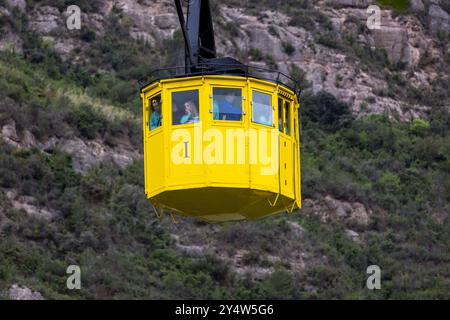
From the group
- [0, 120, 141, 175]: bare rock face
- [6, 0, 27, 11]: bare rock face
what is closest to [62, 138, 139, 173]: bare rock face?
[0, 120, 141, 175]: bare rock face

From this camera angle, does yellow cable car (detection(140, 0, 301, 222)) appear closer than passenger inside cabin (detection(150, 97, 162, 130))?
Yes

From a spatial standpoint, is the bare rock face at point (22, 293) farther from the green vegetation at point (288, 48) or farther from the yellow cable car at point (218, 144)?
the green vegetation at point (288, 48)

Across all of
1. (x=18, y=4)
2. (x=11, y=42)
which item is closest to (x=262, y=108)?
(x=11, y=42)

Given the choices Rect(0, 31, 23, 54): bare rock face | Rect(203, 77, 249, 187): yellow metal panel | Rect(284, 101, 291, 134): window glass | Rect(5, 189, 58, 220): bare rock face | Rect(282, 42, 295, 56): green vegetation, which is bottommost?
Rect(203, 77, 249, 187): yellow metal panel

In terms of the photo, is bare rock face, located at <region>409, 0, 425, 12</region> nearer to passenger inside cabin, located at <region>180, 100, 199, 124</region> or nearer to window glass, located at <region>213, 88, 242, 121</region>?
window glass, located at <region>213, 88, 242, 121</region>

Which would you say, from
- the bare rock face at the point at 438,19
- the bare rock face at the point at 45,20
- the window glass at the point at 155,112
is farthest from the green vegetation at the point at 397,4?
the window glass at the point at 155,112
